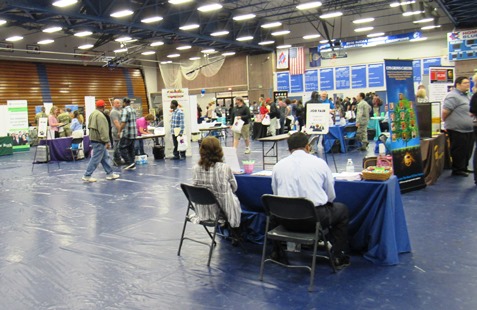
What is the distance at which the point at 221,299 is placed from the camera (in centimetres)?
281

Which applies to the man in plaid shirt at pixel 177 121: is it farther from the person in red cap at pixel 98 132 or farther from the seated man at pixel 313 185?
the seated man at pixel 313 185

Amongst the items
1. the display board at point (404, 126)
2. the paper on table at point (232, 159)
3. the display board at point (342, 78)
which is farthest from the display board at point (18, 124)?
the display board at point (404, 126)

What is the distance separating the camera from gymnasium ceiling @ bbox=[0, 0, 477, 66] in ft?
44.9

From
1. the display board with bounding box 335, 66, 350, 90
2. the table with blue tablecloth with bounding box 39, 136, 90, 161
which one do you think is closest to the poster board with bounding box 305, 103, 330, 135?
the table with blue tablecloth with bounding box 39, 136, 90, 161

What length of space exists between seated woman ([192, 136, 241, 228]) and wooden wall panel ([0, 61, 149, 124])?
61.4ft

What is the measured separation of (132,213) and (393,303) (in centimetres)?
349

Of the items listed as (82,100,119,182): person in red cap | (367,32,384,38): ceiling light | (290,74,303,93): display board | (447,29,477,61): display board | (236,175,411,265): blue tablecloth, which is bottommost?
(236,175,411,265): blue tablecloth

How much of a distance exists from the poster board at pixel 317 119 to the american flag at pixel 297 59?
47.3 feet

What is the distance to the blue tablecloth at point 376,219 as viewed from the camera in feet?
Answer: 10.7

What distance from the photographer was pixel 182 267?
343 cm

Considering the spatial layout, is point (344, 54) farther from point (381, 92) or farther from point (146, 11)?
point (146, 11)

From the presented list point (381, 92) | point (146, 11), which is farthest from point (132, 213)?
point (381, 92)

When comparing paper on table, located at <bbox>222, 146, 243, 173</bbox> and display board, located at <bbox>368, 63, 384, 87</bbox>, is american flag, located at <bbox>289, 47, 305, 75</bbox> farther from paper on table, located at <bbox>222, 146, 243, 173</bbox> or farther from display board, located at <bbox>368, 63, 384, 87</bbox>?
paper on table, located at <bbox>222, 146, 243, 173</bbox>

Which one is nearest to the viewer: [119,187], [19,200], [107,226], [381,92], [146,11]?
[107,226]
